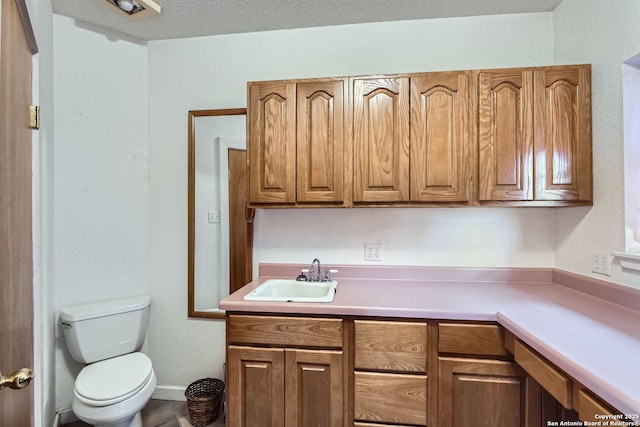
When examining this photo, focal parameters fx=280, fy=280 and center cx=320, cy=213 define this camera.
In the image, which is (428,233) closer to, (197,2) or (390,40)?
(390,40)

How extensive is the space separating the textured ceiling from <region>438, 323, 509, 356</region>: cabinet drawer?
5.96 feet

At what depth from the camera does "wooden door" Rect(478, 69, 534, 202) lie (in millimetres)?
1461

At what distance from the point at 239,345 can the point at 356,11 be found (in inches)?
80.5

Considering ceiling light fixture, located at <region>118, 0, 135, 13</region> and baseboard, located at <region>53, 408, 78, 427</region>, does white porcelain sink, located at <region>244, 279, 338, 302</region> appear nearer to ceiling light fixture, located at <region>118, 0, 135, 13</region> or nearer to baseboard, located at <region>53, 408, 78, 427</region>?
baseboard, located at <region>53, 408, 78, 427</region>

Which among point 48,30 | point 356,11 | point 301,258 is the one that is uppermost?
point 356,11

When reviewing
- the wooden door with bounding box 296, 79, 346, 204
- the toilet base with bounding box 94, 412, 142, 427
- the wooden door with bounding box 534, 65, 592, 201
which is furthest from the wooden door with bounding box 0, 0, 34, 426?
the wooden door with bounding box 534, 65, 592, 201

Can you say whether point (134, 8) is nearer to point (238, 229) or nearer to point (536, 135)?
point (238, 229)

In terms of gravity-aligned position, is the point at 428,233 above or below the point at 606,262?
above

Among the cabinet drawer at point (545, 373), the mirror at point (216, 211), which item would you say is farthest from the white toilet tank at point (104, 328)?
the cabinet drawer at point (545, 373)

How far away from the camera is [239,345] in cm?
137

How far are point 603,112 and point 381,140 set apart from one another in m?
1.08

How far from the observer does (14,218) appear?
0.94m

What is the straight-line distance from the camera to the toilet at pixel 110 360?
1.42m

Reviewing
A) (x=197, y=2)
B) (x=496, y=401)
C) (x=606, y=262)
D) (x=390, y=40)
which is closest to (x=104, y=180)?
(x=197, y=2)
